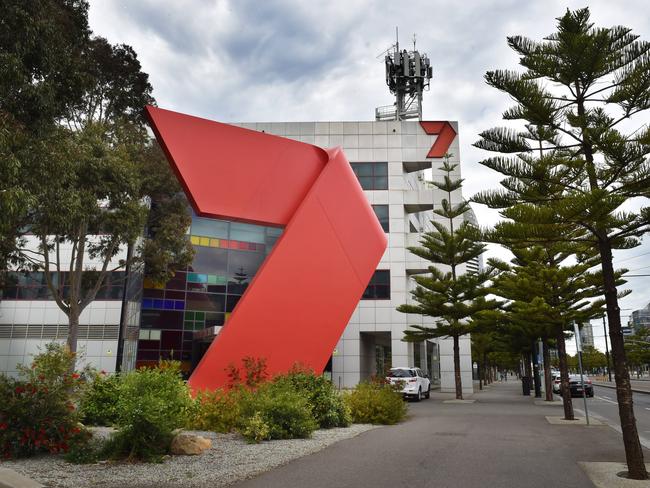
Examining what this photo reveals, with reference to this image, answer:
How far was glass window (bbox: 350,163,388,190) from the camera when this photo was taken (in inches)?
1225

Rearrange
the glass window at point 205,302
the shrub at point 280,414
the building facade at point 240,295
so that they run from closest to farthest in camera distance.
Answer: the shrub at point 280,414 → the building facade at point 240,295 → the glass window at point 205,302

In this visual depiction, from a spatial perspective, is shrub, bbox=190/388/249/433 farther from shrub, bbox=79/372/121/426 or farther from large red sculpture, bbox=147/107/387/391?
shrub, bbox=79/372/121/426

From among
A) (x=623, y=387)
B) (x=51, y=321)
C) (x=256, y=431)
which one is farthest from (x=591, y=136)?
(x=51, y=321)

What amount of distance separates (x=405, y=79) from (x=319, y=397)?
39.1m

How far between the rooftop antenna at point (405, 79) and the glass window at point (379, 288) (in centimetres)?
1942

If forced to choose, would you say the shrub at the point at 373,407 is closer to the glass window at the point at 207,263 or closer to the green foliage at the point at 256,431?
the green foliage at the point at 256,431

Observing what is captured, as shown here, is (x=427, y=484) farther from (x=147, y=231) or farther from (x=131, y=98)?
(x=147, y=231)

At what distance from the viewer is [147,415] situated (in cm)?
691

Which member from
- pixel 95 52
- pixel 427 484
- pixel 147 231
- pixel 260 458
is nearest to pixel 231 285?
pixel 147 231

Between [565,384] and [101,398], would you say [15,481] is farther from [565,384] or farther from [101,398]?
[565,384]

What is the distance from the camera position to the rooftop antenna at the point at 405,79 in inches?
1756

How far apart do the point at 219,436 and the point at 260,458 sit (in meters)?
2.28

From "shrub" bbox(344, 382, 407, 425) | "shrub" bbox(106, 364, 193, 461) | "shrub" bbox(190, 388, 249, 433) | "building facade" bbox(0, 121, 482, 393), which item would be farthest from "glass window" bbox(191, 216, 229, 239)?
"shrub" bbox(106, 364, 193, 461)

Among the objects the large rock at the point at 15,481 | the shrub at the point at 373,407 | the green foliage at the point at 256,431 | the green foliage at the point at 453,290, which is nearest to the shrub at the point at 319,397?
the shrub at the point at 373,407
